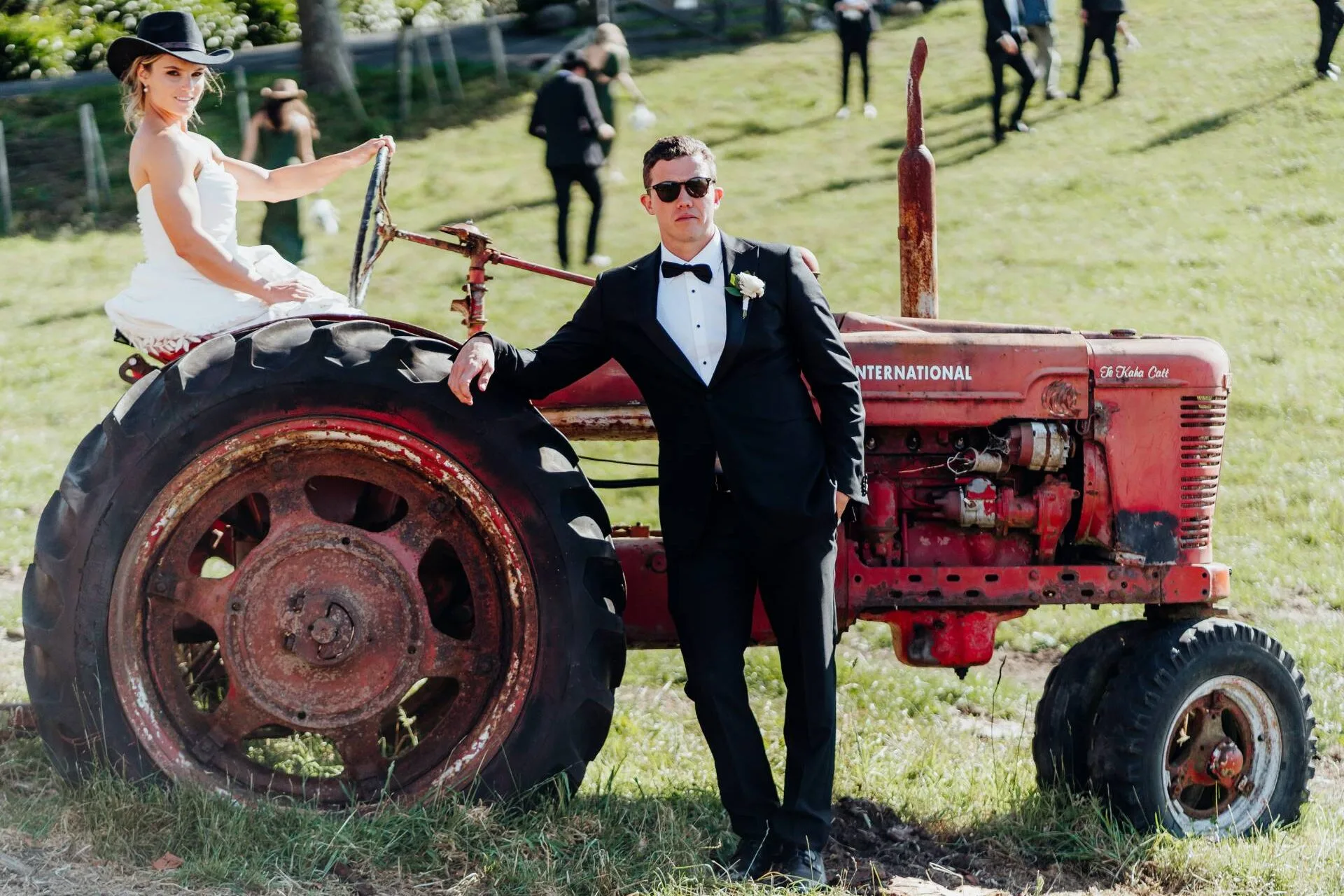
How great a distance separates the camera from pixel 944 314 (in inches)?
470

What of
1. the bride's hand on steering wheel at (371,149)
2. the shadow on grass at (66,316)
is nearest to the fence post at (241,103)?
the shadow on grass at (66,316)

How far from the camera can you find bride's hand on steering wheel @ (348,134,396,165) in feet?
16.4

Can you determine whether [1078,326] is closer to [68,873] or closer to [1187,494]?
[1187,494]

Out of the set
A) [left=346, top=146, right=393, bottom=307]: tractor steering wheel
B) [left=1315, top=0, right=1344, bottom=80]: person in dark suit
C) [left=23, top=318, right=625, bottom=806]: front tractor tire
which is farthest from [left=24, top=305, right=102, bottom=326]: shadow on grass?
[left=1315, top=0, right=1344, bottom=80]: person in dark suit

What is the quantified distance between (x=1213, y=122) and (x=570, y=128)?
24.9 feet

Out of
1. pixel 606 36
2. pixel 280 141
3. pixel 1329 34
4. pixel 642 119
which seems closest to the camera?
pixel 280 141

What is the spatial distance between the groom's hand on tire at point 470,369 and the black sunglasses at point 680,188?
627 millimetres

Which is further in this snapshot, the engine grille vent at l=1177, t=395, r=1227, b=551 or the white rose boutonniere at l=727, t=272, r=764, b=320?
the engine grille vent at l=1177, t=395, r=1227, b=551

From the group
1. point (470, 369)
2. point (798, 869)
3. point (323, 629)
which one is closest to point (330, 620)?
point (323, 629)

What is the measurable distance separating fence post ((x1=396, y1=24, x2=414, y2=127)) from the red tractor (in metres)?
15.4

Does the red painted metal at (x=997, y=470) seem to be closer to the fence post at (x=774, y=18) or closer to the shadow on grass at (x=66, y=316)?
the shadow on grass at (x=66, y=316)

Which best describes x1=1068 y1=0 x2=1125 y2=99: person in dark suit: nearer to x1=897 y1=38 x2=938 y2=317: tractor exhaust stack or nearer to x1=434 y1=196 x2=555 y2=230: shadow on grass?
x1=434 y1=196 x2=555 y2=230: shadow on grass

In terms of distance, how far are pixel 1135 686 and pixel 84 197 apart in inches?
573

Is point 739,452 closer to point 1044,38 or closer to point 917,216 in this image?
point 917,216
